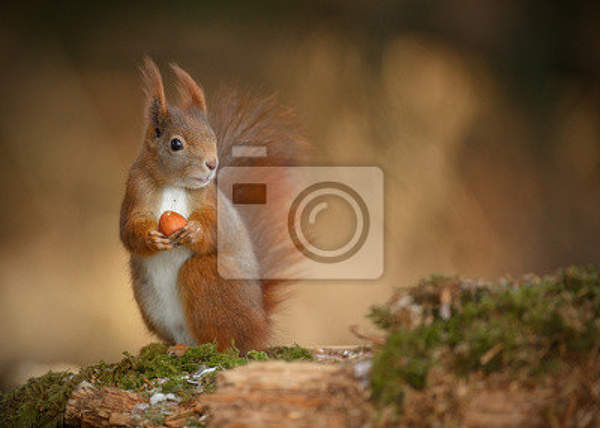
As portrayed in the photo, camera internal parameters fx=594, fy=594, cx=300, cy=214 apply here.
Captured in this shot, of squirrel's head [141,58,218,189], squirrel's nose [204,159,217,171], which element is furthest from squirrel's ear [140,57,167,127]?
squirrel's nose [204,159,217,171]

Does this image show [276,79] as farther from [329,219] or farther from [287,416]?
[287,416]

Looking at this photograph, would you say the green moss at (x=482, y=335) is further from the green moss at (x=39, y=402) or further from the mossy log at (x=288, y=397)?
the green moss at (x=39, y=402)

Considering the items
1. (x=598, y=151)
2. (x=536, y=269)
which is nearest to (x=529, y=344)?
(x=536, y=269)
